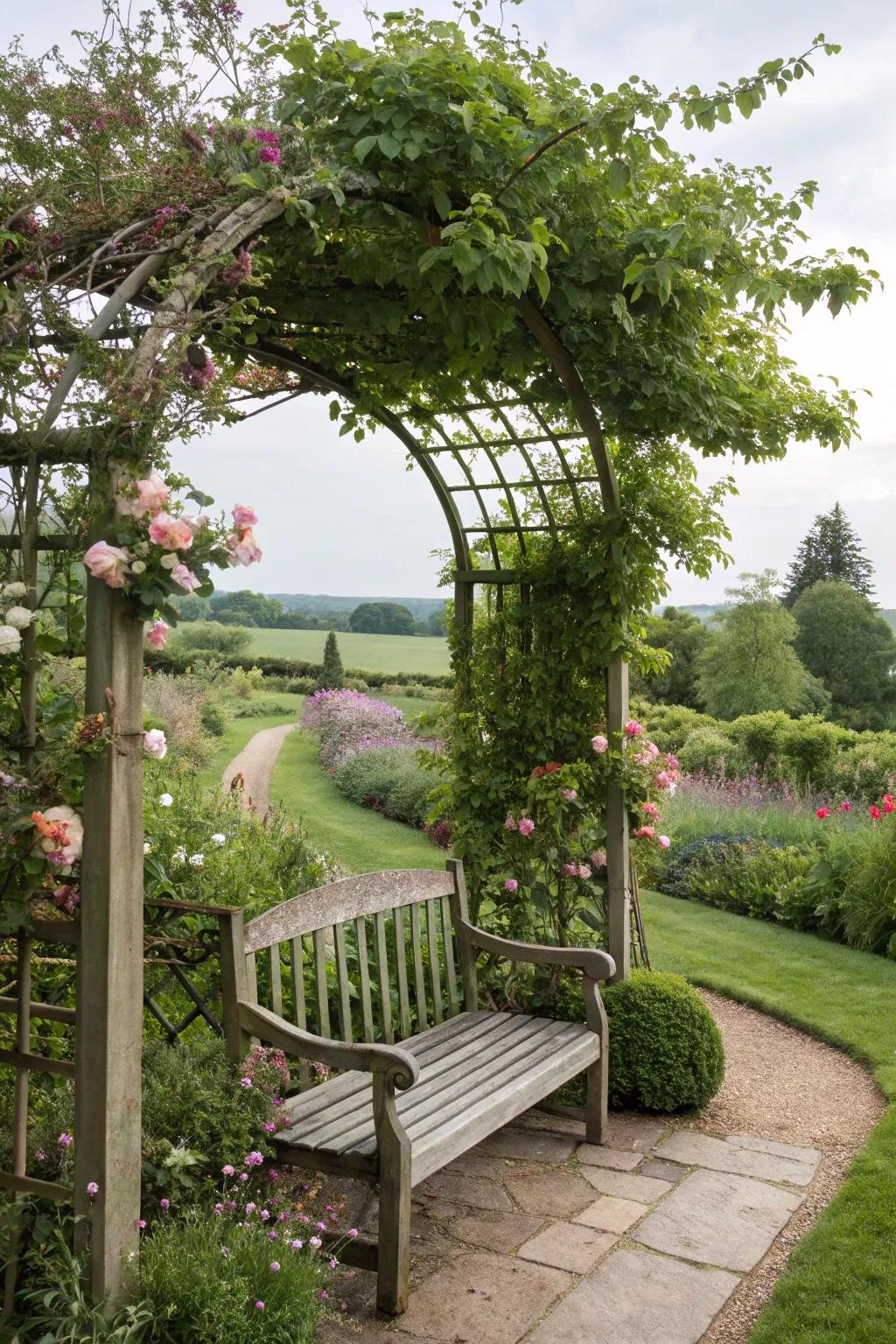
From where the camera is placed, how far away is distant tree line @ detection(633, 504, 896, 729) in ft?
75.0

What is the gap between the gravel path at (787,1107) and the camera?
3.33 metres

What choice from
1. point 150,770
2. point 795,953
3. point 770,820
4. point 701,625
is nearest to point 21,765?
point 150,770

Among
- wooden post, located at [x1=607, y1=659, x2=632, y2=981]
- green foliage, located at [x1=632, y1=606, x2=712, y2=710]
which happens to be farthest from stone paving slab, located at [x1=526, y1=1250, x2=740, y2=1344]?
green foliage, located at [x1=632, y1=606, x2=712, y2=710]

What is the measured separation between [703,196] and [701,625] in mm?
21285

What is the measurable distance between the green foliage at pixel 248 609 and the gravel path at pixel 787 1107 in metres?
13.0

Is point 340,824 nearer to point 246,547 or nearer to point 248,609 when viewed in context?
point 248,609

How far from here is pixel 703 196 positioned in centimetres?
405

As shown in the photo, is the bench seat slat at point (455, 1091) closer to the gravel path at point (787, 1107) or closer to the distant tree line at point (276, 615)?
the gravel path at point (787, 1107)

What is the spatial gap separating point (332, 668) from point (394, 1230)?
1425 centimetres

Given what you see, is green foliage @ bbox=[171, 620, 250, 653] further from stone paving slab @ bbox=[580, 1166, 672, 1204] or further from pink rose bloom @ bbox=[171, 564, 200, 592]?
pink rose bloom @ bbox=[171, 564, 200, 592]

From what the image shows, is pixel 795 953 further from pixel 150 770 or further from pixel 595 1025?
pixel 150 770

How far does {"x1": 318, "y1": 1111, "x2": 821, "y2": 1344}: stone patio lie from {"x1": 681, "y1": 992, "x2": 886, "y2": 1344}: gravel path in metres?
0.05

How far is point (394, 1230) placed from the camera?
292cm

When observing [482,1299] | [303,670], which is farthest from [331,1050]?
[303,670]
